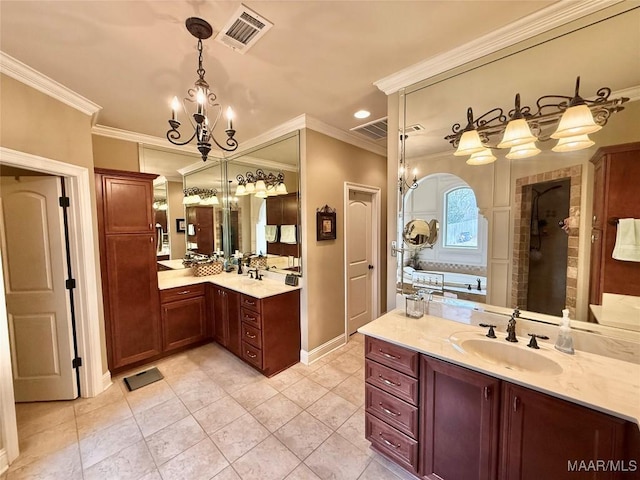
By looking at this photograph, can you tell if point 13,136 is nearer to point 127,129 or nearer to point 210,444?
point 127,129

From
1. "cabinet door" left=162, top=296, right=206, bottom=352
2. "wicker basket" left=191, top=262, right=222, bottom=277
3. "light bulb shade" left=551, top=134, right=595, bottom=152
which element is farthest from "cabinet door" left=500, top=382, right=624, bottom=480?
"wicker basket" left=191, top=262, right=222, bottom=277

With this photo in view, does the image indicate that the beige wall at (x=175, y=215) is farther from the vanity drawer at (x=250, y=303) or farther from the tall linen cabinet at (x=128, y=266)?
the vanity drawer at (x=250, y=303)

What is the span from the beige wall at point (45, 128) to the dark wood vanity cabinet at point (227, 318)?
1134 millimetres

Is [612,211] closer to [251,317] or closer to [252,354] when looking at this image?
[251,317]

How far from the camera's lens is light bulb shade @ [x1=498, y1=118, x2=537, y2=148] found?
1502 mm

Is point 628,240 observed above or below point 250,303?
above

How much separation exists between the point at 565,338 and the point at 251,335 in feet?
8.43

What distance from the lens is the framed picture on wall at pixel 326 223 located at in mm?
3002

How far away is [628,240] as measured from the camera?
1.33 m

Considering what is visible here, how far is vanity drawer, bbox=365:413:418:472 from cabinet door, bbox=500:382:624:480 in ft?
1.56

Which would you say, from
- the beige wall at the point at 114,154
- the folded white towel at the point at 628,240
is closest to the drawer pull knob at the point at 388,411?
the folded white towel at the point at 628,240

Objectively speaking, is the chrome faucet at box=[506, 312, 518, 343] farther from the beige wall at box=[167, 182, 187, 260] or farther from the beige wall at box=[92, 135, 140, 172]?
the beige wall at box=[92, 135, 140, 172]

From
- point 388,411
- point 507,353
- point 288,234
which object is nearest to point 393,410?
point 388,411

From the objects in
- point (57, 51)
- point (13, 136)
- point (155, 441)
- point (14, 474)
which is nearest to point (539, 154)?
point (57, 51)
